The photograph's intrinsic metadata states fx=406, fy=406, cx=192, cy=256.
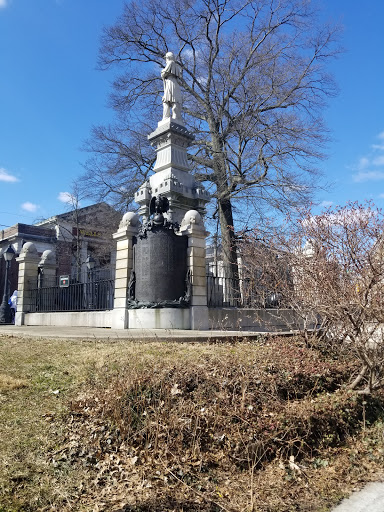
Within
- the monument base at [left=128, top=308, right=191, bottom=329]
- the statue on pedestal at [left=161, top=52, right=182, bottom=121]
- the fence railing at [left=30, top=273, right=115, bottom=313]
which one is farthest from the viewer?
the statue on pedestal at [left=161, top=52, right=182, bottom=121]

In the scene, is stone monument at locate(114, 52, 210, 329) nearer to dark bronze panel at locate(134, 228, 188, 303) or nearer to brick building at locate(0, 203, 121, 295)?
dark bronze panel at locate(134, 228, 188, 303)

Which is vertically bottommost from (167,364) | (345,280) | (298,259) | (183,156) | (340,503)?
(340,503)

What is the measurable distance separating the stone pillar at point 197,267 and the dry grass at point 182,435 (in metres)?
4.74

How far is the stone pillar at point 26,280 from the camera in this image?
16344mm

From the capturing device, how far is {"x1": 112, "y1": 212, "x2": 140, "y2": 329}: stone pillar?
10539mm

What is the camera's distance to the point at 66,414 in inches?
155

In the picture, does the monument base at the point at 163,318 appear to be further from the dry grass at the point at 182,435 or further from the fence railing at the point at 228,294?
the dry grass at the point at 182,435

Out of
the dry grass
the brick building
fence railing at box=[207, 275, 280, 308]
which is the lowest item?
the dry grass

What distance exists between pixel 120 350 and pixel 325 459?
2.91 metres

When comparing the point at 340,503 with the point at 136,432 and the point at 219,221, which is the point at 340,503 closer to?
the point at 136,432

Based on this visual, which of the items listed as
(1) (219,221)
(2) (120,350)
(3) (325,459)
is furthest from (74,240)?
(3) (325,459)

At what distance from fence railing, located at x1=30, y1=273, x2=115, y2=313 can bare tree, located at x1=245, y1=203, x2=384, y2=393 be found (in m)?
7.08

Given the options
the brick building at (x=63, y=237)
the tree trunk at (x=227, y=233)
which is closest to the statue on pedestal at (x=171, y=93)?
the tree trunk at (x=227, y=233)

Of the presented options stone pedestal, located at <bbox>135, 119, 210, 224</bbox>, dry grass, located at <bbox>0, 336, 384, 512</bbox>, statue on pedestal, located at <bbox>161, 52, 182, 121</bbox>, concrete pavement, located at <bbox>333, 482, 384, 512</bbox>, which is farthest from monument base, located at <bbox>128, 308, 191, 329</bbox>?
statue on pedestal, located at <bbox>161, 52, 182, 121</bbox>
